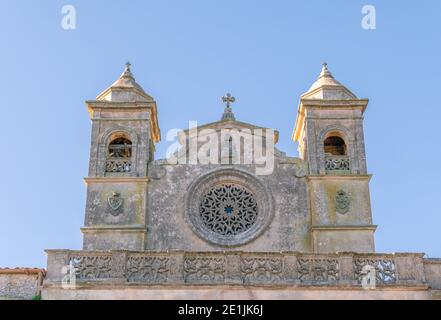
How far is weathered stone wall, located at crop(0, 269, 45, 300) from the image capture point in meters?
20.7

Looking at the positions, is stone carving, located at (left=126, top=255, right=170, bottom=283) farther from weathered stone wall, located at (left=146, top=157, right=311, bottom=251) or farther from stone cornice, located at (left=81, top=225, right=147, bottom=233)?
stone cornice, located at (left=81, top=225, right=147, bottom=233)

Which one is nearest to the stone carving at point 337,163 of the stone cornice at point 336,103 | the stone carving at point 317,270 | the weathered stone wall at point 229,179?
the weathered stone wall at point 229,179

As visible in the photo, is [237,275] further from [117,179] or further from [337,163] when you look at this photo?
[337,163]

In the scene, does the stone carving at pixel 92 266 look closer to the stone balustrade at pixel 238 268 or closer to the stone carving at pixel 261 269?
the stone balustrade at pixel 238 268

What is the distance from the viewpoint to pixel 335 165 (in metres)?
26.4

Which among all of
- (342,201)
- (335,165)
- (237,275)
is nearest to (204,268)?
(237,275)

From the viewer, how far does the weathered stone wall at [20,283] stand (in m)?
20.7

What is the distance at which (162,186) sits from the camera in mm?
25719

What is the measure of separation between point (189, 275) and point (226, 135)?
7.06 meters

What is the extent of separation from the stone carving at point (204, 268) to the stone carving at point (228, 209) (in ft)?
13.7

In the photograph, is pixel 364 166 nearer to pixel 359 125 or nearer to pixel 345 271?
pixel 359 125

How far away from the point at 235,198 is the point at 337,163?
12.1 feet
